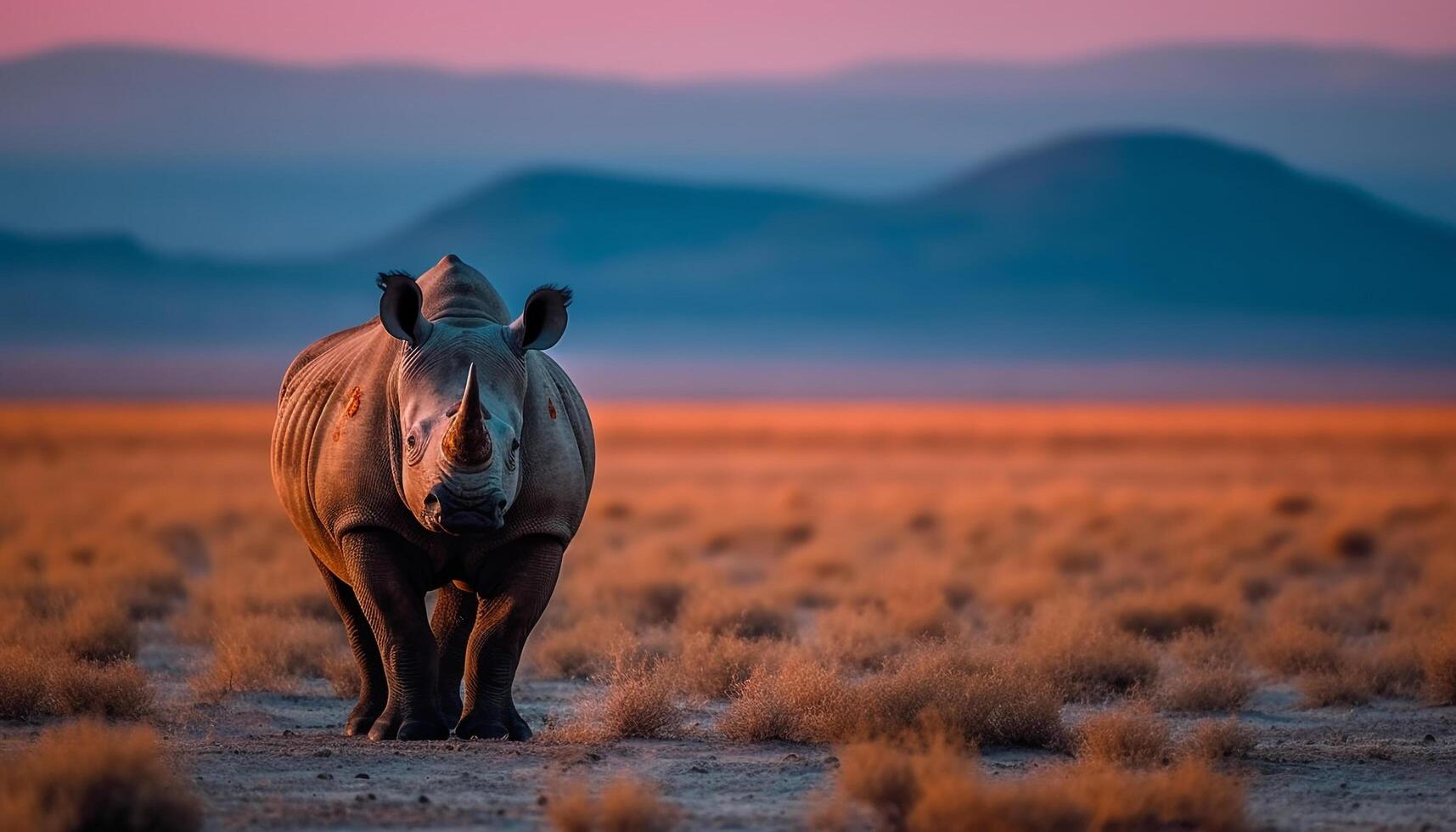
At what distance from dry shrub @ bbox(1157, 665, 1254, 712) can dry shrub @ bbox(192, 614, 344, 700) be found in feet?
19.7

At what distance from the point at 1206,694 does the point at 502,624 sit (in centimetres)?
515

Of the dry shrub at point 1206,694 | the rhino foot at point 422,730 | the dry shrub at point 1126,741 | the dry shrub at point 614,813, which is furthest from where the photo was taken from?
the dry shrub at point 1206,694

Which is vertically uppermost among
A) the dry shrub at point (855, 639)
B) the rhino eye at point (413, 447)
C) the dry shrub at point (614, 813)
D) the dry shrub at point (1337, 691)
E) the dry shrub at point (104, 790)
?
the rhino eye at point (413, 447)

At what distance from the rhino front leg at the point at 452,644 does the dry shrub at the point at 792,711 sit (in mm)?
1604

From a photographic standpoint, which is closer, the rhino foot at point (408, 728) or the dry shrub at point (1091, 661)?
the rhino foot at point (408, 728)

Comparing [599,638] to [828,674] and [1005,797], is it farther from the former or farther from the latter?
[1005,797]

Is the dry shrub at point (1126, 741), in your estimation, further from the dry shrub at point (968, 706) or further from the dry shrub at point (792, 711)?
the dry shrub at point (792, 711)

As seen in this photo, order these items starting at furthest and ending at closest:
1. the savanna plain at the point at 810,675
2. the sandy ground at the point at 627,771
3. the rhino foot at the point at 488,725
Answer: the rhino foot at the point at 488,725 → the sandy ground at the point at 627,771 → the savanna plain at the point at 810,675

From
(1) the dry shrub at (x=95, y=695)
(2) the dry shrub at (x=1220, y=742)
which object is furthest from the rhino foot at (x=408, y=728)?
(2) the dry shrub at (x=1220, y=742)

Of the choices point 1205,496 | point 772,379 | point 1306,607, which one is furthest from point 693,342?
point 1306,607

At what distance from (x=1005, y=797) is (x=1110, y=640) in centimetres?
640

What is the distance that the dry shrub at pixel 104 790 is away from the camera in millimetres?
7809

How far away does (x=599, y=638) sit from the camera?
15.6m

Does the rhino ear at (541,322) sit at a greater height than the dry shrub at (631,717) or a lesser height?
greater
